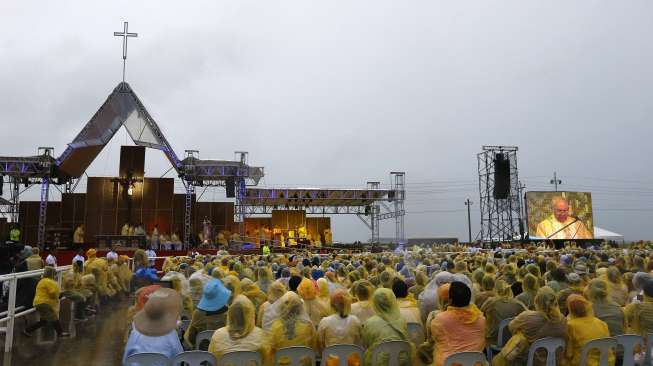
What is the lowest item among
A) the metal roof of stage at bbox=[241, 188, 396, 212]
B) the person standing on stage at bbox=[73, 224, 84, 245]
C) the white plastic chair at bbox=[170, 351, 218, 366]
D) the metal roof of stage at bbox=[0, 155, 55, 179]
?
the white plastic chair at bbox=[170, 351, 218, 366]

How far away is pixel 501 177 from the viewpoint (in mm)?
28438

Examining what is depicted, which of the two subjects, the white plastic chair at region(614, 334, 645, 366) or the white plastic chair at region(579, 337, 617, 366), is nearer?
the white plastic chair at region(579, 337, 617, 366)

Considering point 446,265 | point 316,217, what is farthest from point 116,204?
point 446,265

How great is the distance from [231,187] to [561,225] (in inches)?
750

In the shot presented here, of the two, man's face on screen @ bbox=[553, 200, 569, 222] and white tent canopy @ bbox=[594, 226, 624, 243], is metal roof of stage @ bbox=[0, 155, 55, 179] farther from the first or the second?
white tent canopy @ bbox=[594, 226, 624, 243]

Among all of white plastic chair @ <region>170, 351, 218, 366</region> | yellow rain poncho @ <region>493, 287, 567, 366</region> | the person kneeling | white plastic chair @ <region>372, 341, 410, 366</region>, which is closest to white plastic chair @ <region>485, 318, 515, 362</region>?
yellow rain poncho @ <region>493, 287, 567, 366</region>

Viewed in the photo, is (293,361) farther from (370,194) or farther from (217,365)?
(370,194)

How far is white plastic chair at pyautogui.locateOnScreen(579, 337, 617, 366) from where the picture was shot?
4020 millimetres

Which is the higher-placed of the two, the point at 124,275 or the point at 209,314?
the point at 209,314

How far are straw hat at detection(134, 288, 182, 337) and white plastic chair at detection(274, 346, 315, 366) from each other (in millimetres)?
871

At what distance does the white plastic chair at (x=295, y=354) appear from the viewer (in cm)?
397

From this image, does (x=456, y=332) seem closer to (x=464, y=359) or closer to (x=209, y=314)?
(x=464, y=359)

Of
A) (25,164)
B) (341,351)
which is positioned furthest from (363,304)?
(25,164)

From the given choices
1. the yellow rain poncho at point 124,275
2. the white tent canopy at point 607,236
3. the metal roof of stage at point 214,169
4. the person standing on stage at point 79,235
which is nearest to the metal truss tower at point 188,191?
the metal roof of stage at point 214,169
